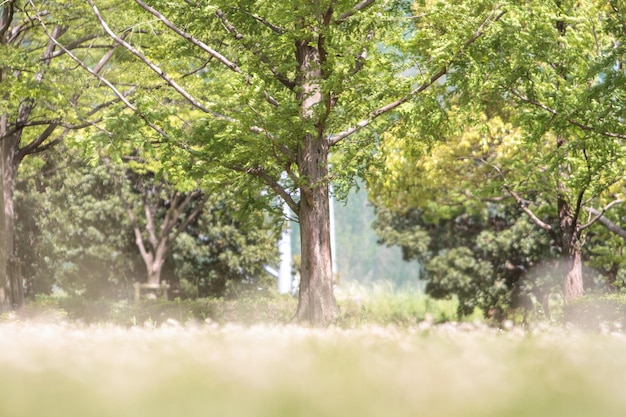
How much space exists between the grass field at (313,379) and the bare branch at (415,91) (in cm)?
720

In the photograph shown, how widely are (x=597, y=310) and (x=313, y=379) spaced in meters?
13.8

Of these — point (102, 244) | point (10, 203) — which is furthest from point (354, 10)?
point (102, 244)

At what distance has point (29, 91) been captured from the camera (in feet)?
51.9

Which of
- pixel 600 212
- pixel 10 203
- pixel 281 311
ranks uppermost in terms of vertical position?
pixel 10 203

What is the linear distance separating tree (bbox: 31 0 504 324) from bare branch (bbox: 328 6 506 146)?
0.08 ft

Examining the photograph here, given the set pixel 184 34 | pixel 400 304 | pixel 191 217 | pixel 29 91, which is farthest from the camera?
pixel 400 304

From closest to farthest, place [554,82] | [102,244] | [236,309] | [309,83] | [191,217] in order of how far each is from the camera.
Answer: [309,83], [554,82], [236,309], [191,217], [102,244]

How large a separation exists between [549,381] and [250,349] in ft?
5.95

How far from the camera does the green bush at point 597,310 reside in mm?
15359

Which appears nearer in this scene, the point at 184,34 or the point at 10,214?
the point at 184,34

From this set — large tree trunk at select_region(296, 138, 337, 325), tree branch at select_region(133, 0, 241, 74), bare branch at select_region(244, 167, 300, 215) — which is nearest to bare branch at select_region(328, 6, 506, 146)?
large tree trunk at select_region(296, 138, 337, 325)

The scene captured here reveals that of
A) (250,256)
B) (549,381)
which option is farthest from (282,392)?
(250,256)

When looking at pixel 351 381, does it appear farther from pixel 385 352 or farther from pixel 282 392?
pixel 385 352

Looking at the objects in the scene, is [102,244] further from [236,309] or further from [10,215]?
[10,215]
